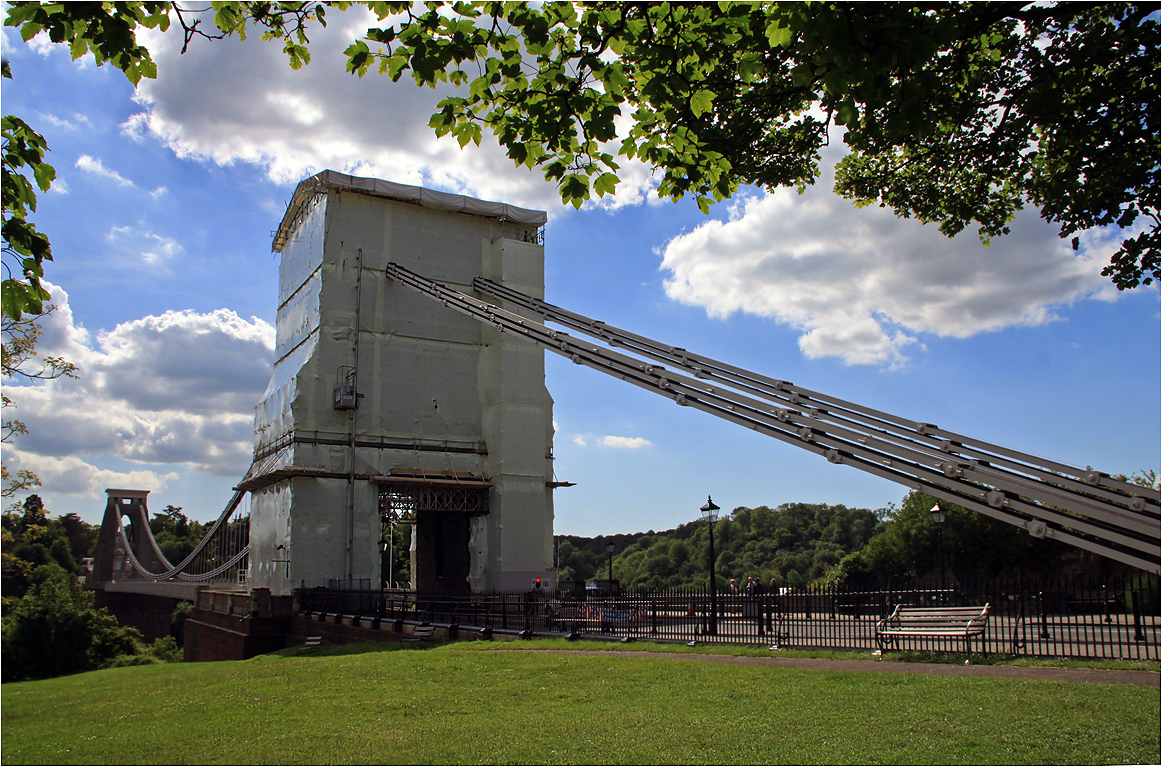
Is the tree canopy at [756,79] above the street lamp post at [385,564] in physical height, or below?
above

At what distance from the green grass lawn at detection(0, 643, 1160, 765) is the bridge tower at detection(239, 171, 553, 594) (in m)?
18.1

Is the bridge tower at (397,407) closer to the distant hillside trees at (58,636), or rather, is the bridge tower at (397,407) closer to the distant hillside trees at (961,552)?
the distant hillside trees at (58,636)

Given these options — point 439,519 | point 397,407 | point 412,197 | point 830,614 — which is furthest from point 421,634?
point 412,197

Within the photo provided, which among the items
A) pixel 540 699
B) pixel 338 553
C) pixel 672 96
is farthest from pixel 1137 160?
pixel 338 553

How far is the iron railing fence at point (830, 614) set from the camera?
1164 cm

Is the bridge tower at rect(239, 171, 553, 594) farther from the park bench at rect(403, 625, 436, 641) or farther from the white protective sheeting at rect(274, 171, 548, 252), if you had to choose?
the park bench at rect(403, 625, 436, 641)

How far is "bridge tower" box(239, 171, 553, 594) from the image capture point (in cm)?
2905

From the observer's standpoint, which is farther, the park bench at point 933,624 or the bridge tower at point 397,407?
the bridge tower at point 397,407

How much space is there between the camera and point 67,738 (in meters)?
8.32

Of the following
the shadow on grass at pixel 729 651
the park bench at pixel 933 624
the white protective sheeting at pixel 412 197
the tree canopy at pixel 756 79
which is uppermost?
the white protective sheeting at pixel 412 197

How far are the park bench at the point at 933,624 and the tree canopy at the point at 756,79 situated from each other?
16.6ft

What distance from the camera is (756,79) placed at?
25.8 feet

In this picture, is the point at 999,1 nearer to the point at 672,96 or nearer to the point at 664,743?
the point at 672,96

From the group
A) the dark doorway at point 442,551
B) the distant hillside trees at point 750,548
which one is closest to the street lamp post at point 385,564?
the dark doorway at point 442,551
